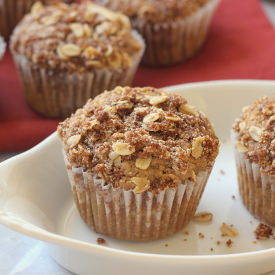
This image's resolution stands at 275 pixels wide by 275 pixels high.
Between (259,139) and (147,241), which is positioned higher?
(259,139)

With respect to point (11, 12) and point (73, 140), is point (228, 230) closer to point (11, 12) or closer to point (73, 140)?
point (73, 140)

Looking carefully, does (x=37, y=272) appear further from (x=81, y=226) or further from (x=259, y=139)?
(x=259, y=139)

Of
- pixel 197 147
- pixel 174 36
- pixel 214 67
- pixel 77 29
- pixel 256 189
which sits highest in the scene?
pixel 197 147

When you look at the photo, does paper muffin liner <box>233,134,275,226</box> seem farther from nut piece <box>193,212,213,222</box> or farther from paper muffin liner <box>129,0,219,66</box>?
paper muffin liner <box>129,0,219,66</box>

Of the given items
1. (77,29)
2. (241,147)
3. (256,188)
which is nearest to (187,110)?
(241,147)

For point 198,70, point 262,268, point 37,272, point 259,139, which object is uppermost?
point 259,139

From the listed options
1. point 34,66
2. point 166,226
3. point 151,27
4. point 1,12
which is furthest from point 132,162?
point 1,12

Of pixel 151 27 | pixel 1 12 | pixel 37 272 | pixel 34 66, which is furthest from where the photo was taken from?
pixel 1 12
